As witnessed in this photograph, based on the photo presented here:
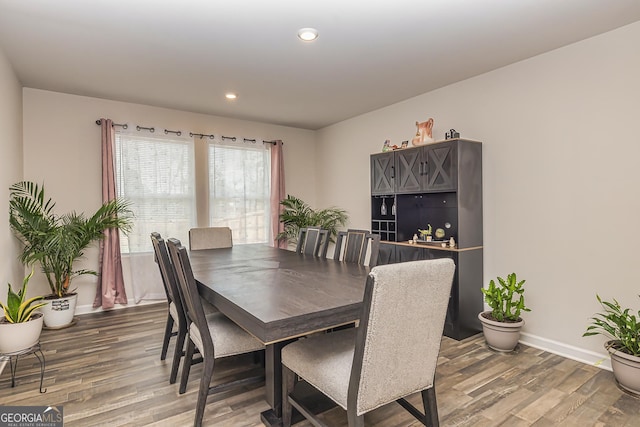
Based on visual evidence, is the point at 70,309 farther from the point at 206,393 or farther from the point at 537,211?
the point at 537,211

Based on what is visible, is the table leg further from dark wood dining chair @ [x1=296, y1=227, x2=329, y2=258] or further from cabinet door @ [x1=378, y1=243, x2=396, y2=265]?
cabinet door @ [x1=378, y1=243, x2=396, y2=265]

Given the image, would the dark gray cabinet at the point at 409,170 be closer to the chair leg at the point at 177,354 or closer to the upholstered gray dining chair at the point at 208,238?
the upholstered gray dining chair at the point at 208,238

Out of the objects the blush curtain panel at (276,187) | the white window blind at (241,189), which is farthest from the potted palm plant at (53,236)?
the blush curtain panel at (276,187)

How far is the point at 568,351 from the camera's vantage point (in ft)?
9.16

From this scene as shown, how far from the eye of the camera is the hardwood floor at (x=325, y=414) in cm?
196

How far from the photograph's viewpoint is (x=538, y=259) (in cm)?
300

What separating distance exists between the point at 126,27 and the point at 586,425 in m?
3.79

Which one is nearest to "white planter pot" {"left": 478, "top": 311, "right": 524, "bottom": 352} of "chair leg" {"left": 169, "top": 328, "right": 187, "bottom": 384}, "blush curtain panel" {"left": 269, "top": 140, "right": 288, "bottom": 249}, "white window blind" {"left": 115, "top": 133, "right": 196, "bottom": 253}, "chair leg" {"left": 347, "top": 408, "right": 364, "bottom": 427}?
"chair leg" {"left": 347, "top": 408, "right": 364, "bottom": 427}

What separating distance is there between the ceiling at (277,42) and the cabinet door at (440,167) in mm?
742

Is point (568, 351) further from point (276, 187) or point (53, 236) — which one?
point (53, 236)

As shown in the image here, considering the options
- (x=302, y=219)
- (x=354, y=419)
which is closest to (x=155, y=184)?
(x=302, y=219)

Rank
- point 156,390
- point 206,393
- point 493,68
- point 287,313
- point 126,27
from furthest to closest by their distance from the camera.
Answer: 1. point 493,68
2. point 126,27
3. point 156,390
4. point 206,393
5. point 287,313

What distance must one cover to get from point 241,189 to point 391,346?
13.2 feet

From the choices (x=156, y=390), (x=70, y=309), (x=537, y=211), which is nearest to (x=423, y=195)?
(x=537, y=211)
